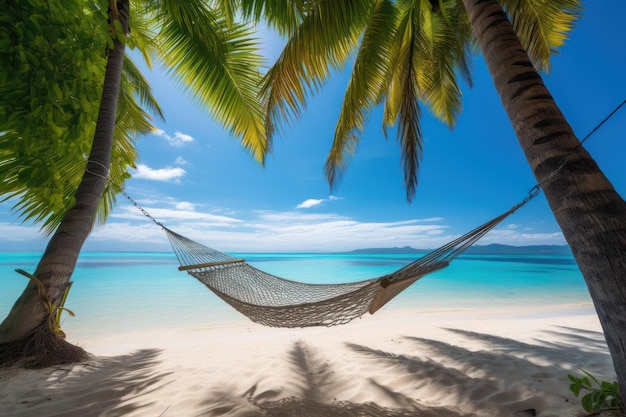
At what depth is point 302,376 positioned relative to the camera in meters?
1.45

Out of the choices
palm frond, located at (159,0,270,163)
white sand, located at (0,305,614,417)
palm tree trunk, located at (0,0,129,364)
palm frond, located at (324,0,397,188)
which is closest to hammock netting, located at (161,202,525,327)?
white sand, located at (0,305,614,417)

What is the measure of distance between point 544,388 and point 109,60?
123 inches

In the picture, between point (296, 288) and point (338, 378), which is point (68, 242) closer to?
point (296, 288)

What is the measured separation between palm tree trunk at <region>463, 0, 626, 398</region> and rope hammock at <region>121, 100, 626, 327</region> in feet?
0.17

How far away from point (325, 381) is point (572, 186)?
135cm

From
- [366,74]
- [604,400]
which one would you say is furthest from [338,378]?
[366,74]

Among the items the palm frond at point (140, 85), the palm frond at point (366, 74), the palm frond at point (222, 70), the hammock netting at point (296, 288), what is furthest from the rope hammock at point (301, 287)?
the palm frond at point (140, 85)

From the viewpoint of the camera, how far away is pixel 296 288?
5.74 feet

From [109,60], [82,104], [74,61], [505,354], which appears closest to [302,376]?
[505,354]

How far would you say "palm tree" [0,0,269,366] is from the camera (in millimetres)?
1349

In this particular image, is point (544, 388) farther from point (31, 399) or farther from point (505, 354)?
point (31, 399)

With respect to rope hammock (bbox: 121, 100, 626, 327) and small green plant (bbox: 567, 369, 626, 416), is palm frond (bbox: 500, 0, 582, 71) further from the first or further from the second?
small green plant (bbox: 567, 369, 626, 416)

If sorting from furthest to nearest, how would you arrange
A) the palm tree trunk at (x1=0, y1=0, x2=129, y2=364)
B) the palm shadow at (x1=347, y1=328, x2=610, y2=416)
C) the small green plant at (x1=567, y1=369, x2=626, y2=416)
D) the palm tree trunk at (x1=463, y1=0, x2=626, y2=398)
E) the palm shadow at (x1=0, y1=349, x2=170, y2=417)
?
the palm tree trunk at (x1=0, y1=0, x2=129, y2=364)
the palm shadow at (x1=347, y1=328, x2=610, y2=416)
the palm shadow at (x1=0, y1=349, x2=170, y2=417)
the small green plant at (x1=567, y1=369, x2=626, y2=416)
the palm tree trunk at (x1=463, y1=0, x2=626, y2=398)

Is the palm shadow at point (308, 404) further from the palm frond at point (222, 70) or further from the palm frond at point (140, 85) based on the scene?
the palm frond at point (140, 85)
